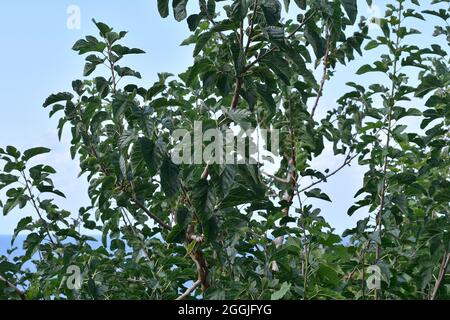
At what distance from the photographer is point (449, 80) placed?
3.41m

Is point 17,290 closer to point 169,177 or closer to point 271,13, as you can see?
point 169,177

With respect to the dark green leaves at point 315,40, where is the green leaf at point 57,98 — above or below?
below

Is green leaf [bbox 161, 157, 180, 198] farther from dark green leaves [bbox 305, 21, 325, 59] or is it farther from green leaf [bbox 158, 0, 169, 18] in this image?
dark green leaves [bbox 305, 21, 325, 59]

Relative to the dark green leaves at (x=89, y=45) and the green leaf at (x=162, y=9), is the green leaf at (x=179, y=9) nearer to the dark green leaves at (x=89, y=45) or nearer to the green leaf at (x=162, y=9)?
the green leaf at (x=162, y=9)

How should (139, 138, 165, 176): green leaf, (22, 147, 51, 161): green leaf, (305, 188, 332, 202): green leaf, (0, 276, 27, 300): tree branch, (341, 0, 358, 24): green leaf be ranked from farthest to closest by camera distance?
(305, 188, 332, 202): green leaf → (22, 147, 51, 161): green leaf → (0, 276, 27, 300): tree branch → (341, 0, 358, 24): green leaf → (139, 138, 165, 176): green leaf

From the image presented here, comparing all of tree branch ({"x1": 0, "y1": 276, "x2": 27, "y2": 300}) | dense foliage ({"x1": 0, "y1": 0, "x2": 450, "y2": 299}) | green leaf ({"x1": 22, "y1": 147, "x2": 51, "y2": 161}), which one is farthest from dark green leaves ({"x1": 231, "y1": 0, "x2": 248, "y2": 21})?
tree branch ({"x1": 0, "y1": 276, "x2": 27, "y2": 300})

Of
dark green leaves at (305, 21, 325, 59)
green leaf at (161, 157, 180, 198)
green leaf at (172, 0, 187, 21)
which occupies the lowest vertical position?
green leaf at (161, 157, 180, 198)

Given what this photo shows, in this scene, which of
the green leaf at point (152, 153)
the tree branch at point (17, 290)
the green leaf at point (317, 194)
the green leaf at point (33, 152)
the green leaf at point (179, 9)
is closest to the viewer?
the green leaf at point (152, 153)

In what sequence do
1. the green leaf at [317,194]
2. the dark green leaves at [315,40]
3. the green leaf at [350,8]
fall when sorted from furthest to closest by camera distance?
1. the green leaf at [317,194]
2. the dark green leaves at [315,40]
3. the green leaf at [350,8]

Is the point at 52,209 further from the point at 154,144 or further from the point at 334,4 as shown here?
the point at 334,4

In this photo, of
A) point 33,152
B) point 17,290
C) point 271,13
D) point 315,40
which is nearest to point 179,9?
point 271,13

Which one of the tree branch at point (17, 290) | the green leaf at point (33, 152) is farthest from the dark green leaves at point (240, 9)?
the tree branch at point (17, 290)

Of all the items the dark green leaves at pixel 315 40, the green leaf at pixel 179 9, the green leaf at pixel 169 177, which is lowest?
the green leaf at pixel 169 177

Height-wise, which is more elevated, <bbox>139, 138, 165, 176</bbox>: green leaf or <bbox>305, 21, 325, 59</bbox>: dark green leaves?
<bbox>305, 21, 325, 59</bbox>: dark green leaves
